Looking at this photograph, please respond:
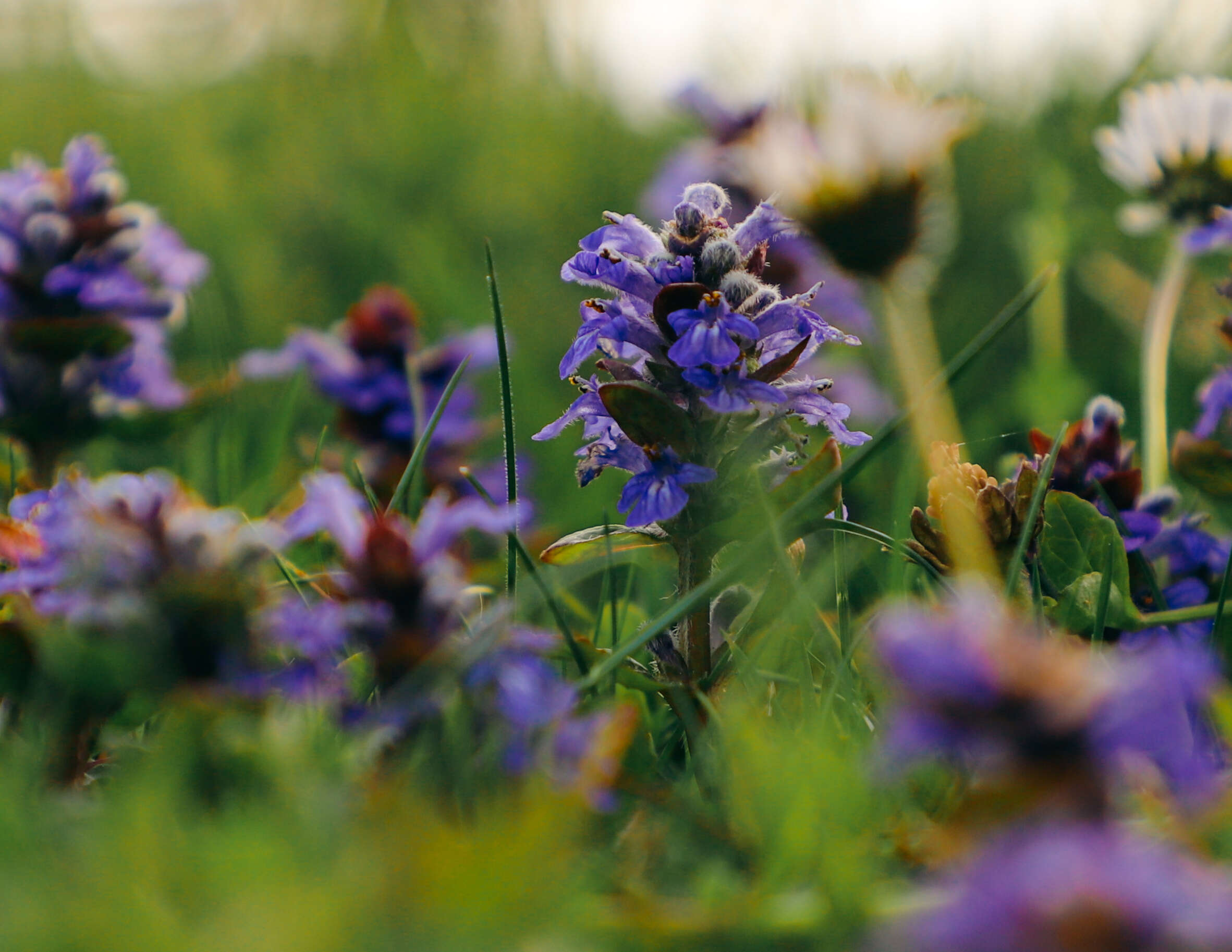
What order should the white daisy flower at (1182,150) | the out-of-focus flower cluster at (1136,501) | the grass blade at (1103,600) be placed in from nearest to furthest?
the grass blade at (1103,600)
the out-of-focus flower cluster at (1136,501)
the white daisy flower at (1182,150)

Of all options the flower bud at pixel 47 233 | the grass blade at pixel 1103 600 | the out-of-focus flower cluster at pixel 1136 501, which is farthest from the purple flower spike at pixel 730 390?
the flower bud at pixel 47 233

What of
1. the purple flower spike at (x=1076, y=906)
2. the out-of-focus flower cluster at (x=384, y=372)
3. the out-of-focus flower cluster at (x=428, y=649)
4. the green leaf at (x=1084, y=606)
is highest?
the out-of-focus flower cluster at (x=384, y=372)

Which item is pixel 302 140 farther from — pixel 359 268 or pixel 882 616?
pixel 882 616

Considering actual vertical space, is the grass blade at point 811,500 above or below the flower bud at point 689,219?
below

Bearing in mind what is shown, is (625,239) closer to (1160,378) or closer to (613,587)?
(613,587)

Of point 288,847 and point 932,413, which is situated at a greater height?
point 932,413

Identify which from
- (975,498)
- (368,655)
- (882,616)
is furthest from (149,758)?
(975,498)

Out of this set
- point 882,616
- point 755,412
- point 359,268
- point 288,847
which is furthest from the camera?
point 359,268

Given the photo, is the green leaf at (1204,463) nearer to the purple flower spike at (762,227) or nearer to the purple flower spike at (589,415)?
the purple flower spike at (762,227)
